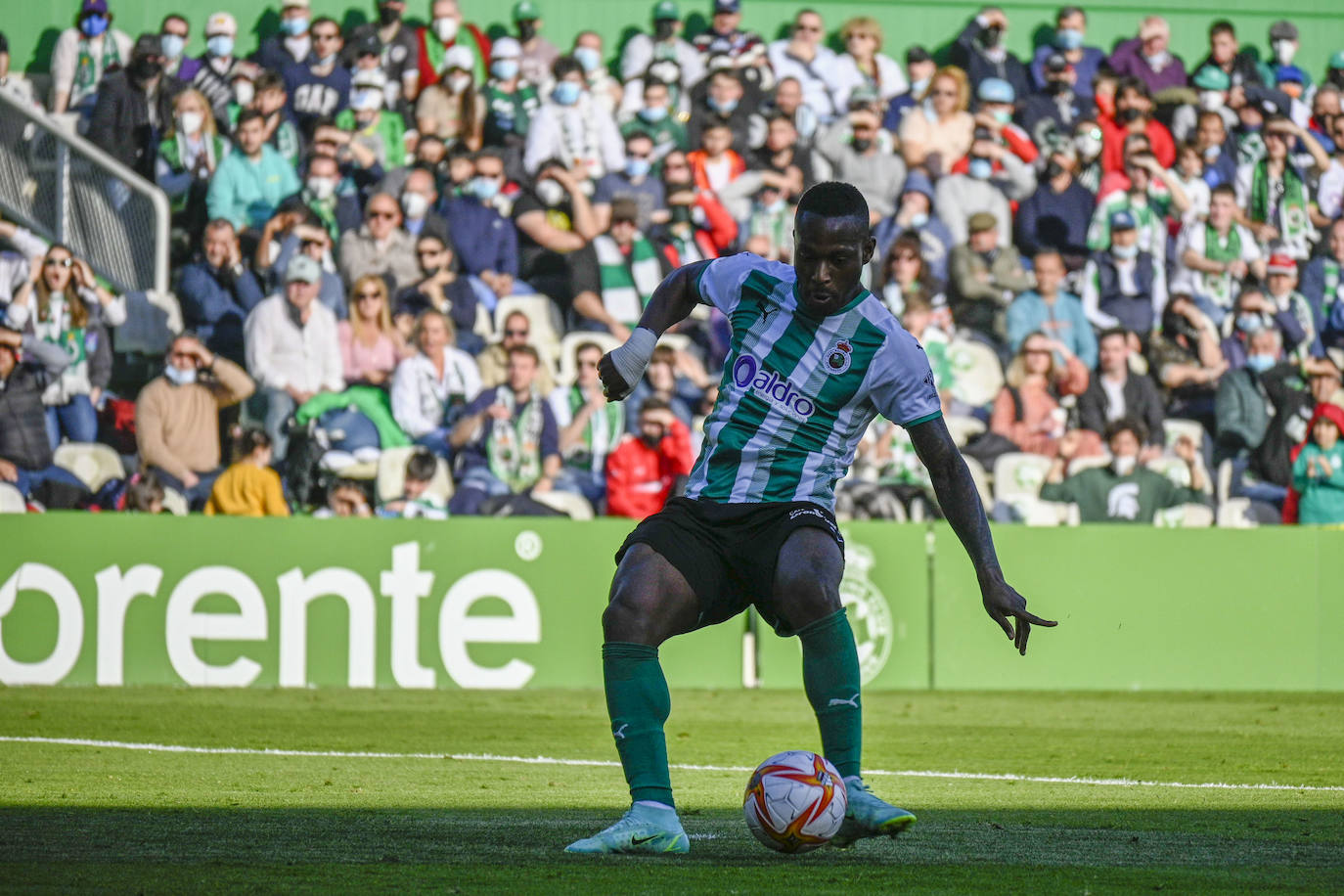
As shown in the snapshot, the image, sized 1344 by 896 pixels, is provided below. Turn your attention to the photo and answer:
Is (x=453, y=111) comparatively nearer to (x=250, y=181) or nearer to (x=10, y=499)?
(x=250, y=181)

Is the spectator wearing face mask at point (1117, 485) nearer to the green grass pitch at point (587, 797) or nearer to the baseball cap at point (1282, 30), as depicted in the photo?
the green grass pitch at point (587, 797)

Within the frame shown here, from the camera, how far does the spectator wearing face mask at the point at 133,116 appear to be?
53.3 ft

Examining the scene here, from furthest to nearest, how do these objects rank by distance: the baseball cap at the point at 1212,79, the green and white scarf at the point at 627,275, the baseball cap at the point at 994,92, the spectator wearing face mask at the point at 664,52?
the baseball cap at the point at 1212,79, the baseball cap at the point at 994,92, the spectator wearing face mask at the point at 664,52, the green and white scarf at the point at 627,275

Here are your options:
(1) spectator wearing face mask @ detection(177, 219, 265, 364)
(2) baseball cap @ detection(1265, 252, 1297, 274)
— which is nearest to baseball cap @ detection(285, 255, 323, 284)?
(1) spectator wearing face mask @ detection(177, 219, 265, 364)

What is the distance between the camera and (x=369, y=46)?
17.1 m

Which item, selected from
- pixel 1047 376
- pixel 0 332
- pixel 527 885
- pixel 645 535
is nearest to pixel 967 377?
pixel 1047 376

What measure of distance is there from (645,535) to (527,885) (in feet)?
4.60

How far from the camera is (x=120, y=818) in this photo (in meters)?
6.26

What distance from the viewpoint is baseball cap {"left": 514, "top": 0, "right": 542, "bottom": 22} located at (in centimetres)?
1777

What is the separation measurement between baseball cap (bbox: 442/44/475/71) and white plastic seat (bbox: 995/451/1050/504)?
19.8 feet

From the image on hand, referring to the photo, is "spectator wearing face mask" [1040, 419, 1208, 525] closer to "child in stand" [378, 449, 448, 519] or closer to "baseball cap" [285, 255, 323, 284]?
"child in stand" [378, 449, 448, 519]

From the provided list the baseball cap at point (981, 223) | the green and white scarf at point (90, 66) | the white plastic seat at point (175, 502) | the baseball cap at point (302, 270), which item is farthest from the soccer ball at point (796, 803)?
the green and white scarf at point (90, 66)

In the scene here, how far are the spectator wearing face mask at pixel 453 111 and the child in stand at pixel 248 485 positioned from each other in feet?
11.7

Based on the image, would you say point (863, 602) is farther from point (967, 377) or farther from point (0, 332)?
point (0, 332)
